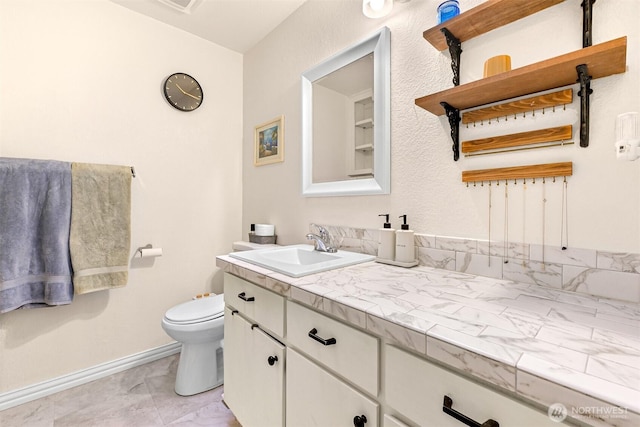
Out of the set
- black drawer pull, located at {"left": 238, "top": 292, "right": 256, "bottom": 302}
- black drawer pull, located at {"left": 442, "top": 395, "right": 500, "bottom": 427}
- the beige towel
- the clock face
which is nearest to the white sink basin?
black drawer pull, located at {"left": 238, "top": 292, "right": 256, "bottom": 302}

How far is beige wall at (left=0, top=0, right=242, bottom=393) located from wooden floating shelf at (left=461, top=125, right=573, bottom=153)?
1863mm

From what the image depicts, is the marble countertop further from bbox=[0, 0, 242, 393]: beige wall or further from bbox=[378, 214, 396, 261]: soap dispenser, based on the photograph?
bbox=[0, 0, 242, 393]: beige wall

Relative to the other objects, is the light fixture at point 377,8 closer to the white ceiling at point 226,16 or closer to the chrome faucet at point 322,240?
the white ceiling at point 226,16

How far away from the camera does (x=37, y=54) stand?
1.55 m

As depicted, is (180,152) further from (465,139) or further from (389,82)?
(465,139)

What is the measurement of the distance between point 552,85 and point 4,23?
8.34ft

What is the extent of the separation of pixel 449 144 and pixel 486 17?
42 cm

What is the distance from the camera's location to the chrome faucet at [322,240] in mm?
1424

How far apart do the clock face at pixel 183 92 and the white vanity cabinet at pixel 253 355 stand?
149 cm

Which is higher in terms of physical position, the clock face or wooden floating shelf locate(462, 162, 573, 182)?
the clock face

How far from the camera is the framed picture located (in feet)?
6.36

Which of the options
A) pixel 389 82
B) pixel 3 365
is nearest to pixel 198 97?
pixel 389 82

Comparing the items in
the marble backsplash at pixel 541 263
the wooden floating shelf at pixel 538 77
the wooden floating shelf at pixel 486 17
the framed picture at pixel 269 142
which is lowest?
the marble backsplash at pixel 541 263

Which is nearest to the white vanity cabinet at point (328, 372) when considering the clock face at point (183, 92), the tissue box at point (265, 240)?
the tissue box at point (265, 240)
